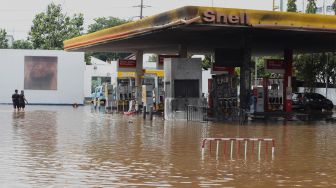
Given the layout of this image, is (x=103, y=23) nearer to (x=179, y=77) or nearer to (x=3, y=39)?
(x=3, y=39)

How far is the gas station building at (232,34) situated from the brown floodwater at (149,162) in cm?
645

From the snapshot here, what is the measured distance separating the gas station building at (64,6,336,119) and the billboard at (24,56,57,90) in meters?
10.3

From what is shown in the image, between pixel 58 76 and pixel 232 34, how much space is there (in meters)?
26.9

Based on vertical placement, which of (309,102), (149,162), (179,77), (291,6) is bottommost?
(149,162)

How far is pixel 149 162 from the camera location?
1471 cm

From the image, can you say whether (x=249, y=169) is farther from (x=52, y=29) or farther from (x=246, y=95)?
(x=52, y=29)

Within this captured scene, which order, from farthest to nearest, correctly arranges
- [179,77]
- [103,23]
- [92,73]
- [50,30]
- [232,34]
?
[103,23]
[50,30]
[92,73]
[232,34]
[179,77]

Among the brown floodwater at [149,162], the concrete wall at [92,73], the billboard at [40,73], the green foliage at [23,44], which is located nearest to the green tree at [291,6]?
the billboard at [40,73]

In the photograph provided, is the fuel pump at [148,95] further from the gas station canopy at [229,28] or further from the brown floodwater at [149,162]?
the brown floodwater at [149,162]

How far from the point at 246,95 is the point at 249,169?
2026 centimetres

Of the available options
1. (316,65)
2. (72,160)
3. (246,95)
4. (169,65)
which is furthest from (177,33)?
(316,65)

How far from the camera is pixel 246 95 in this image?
1329 inches

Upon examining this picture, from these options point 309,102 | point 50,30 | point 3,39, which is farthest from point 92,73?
point 309,102

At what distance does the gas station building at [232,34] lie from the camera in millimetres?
28156
